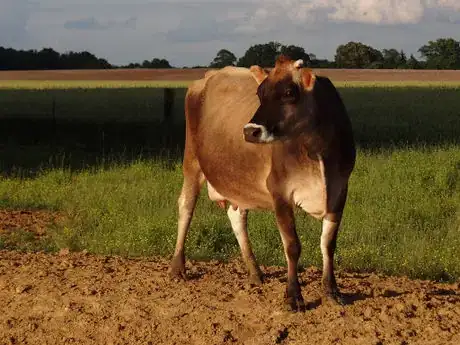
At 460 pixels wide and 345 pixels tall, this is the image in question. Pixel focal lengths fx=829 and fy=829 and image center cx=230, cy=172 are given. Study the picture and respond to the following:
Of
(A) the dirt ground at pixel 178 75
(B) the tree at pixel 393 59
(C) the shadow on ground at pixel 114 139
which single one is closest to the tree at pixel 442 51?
(B) the tree at pixel 393 59

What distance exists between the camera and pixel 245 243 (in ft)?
26.0

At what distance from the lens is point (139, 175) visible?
16.2m

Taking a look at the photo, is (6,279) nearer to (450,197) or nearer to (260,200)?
(260,200)

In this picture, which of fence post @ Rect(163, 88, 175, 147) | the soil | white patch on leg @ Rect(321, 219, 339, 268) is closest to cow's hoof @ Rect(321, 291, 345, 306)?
white patch on leg @ Rect(321, 219, 339, 268)

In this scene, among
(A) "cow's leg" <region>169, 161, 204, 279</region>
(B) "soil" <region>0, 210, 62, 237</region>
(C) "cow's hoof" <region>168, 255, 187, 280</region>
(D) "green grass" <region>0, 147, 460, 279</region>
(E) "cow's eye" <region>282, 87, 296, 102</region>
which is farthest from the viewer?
(B) "soil" <region>0, 210, 62, 237</region>

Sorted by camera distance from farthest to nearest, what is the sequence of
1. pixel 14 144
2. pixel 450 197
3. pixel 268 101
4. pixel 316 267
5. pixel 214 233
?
pixel 14 144
pixel 450 197
pixel 214 233
pixel 316 267
pixel 268 101

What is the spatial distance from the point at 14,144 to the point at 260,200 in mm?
17171

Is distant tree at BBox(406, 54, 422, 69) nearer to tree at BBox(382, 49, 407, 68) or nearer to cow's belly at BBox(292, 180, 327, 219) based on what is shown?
tree at BBox(382, 49, 407, 68)

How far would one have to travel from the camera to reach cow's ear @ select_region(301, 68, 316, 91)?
6.20 m

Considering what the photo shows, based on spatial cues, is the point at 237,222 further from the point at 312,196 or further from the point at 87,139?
the point at 87,139

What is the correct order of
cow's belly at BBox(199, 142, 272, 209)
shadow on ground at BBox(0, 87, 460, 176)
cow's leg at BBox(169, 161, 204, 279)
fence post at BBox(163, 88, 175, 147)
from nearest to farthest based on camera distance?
cow's belly at BBox(199, 142, 272, 209) < cow's leg at BBox(169, 161, 204, 279) < shadow on ground at BBox(0, 87, 460, 176) < fence post at BBox(163, 88, 175, 147)

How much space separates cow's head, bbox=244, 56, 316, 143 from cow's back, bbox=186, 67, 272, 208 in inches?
21.0

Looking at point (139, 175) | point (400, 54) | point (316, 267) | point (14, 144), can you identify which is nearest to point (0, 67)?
point (400, 54)

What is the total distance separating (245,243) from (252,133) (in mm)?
2272
